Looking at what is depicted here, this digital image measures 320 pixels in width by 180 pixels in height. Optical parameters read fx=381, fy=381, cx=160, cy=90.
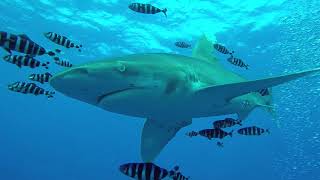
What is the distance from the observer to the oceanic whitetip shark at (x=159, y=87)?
4000mm

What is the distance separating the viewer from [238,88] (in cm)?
486

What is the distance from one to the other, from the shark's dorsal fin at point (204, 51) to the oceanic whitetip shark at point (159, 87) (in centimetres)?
90

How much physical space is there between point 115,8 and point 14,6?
273 inches

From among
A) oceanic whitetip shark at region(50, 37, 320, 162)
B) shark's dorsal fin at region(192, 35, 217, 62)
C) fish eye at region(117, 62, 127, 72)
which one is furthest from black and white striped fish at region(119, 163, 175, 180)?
shark's dorsal fin at region(192, 35, 217, 62)

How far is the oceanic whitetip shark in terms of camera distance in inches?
157

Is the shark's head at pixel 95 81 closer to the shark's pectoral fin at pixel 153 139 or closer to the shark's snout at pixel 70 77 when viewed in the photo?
the shark's snout at pixel 70 77

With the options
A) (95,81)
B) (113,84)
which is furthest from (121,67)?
(95,81)

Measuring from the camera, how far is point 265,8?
66.2ft

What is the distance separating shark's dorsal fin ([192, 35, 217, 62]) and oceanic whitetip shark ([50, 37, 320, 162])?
2.95 ft

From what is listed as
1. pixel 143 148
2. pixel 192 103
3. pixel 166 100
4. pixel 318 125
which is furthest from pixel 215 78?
pixel 318 125

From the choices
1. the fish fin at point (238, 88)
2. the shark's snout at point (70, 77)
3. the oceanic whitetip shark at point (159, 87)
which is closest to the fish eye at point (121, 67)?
the oceanic whitetip shark at point (159, 87)

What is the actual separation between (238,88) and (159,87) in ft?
3.47

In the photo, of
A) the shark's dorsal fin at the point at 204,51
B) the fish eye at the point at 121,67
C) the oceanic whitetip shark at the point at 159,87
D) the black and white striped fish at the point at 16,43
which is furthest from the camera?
the shark's dorsal fin at the point at 204,51

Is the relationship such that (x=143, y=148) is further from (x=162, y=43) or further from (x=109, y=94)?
(x=162, y=43)
